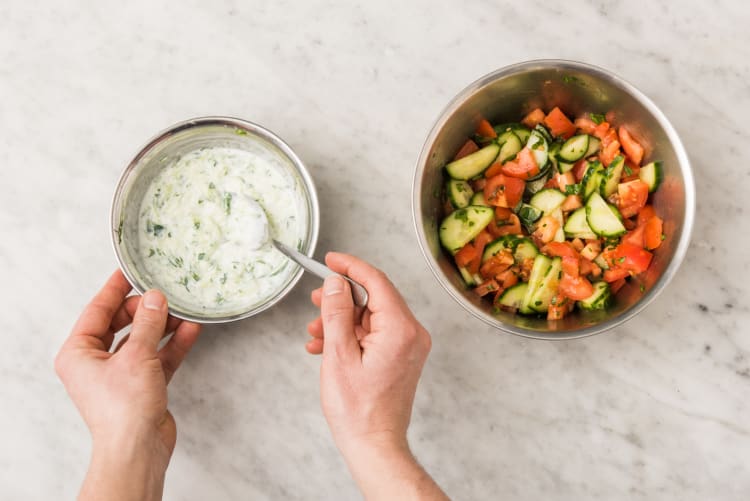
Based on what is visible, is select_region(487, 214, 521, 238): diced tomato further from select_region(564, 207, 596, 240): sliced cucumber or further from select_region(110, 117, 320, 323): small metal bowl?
select_region(110, 117, 320, 323): small metal bowl

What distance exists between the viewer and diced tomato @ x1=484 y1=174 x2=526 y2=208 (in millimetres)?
1923

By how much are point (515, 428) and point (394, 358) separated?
0.68 metres

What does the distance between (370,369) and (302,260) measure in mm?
418

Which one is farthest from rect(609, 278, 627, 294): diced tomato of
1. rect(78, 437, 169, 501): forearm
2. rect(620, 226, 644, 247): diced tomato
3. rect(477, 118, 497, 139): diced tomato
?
rect(78, 437, 169, 501): forearm

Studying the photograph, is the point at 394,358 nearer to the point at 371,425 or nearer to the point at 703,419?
the point at 371,425

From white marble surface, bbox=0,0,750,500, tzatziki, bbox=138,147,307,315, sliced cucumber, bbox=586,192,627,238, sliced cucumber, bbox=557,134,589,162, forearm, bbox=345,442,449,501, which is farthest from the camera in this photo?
white marble surface, bbox=0,0,750,500

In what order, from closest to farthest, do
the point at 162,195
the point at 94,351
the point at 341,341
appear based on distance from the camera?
1. the point at 341,341
2. the point at 94,351
3. the point at 162,195

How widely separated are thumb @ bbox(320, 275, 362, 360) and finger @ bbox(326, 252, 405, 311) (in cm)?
7

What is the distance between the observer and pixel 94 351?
1.89 meters

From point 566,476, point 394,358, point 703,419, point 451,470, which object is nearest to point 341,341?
point 394,358

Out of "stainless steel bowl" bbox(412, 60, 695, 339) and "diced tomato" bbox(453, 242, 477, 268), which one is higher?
"stainless steel bowl" bbox(412, 60, 695, 339)

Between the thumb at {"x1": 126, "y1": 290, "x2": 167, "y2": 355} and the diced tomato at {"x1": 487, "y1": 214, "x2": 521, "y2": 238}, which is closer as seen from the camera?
the thumb at {"x1": 126, "y1": 290, "x2": 167, "y2": 355}

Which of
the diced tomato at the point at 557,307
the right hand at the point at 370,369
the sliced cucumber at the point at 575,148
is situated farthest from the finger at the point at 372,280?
the sliced cucumber at the point at 575,148

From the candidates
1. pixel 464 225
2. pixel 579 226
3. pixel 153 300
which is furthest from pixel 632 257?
pixel 153 300
